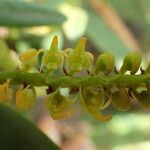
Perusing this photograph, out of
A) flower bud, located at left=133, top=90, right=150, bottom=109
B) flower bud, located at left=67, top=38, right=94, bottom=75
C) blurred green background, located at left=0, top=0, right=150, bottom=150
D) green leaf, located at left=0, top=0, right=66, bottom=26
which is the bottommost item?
blurred green background, located at left=0, top=0, right=150, bottom=150

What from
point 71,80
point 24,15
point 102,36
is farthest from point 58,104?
point 102,36

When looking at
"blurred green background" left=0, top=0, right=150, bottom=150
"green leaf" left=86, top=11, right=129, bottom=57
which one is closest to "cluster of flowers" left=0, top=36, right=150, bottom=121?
"blurred green background" left=0, top=0, right=150, bottom=150

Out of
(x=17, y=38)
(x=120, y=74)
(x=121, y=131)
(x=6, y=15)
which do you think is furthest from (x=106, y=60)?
(x=121, y=131)

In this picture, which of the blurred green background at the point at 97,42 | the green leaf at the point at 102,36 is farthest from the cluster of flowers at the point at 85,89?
the green leaf at the point at 102,36

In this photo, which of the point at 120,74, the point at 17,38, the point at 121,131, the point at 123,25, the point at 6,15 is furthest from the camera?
the point at 123,25

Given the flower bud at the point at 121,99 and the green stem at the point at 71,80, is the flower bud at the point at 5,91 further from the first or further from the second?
the flower bud at the point at 121,99

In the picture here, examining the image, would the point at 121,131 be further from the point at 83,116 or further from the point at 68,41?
the point at 68,41

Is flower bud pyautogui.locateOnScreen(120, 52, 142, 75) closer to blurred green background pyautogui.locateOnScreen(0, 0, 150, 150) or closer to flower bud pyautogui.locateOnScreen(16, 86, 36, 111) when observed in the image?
flower bud pyautogui.locateOnScreen(16, 86, 36, 111)
